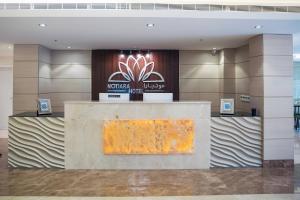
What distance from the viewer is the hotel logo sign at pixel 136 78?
948cm

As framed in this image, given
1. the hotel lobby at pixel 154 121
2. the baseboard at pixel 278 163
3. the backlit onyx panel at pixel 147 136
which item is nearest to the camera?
the hotel lobby at pixel 154 121

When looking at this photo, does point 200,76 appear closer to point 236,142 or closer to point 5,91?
point 236,142

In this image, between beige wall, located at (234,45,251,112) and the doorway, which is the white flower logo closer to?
beige wall, located at (234,45,251,112)

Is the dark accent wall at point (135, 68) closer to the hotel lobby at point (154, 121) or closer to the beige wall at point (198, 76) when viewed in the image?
the beige wall at point (198, 76)

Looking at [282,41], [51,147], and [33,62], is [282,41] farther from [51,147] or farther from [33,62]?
[33,62]

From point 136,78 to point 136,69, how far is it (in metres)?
0.28

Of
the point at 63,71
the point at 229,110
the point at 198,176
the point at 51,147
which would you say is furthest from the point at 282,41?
the point at 63,71

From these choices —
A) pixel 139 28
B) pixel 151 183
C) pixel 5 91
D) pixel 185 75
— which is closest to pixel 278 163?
pixel 151 183

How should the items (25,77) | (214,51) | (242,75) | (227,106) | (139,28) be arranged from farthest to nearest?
(214,51), (242,75), (25,77), (227,106), (139,28)

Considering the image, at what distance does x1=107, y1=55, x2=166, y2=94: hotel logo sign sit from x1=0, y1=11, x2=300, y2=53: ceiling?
44.3 inches

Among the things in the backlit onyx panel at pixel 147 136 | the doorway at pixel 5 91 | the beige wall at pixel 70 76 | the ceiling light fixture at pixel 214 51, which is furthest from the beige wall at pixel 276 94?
the doorway at pixel 5 91

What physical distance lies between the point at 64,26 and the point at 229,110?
399 cm

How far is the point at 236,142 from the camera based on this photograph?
21.6 feet

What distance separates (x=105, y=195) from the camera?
15.7 ft
